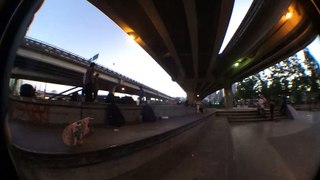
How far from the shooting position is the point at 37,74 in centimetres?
64

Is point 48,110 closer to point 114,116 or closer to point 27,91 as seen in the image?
point 27,91

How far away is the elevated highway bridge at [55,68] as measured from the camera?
0.58m

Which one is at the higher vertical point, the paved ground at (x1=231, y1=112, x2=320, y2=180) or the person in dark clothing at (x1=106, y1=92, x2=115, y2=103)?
the person in dark clothing at (x1=106, y1=92, x2=115, y2=103)

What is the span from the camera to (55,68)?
78 cm

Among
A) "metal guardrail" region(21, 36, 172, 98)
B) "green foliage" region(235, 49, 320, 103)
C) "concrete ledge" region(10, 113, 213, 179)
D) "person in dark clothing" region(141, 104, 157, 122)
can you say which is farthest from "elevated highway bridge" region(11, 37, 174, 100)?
"green foliage" region(235, 49, 320, 103)

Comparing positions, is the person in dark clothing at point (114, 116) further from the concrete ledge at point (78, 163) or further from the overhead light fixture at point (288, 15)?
the overhead light fixture at point (288, 15)

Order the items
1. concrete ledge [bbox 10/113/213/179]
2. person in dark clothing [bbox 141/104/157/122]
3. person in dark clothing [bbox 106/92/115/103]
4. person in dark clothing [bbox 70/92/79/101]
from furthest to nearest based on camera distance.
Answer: person in dark clothing [bbox 141/104/157/122] < person in dark clothing [bbox 106/92/115/103] < person in dark clothing [bbox 70/92/79/101] < concrete ledge [bbox 10/113/213/179]

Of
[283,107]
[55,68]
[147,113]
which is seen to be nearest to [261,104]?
[283,107]

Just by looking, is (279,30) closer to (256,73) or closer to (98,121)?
(256,73)

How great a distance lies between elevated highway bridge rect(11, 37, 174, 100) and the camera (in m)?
0.58

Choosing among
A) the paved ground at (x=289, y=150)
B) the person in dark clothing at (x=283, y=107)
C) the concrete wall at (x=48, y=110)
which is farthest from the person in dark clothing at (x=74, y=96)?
the person in dark clothing at (x=283, y=107)

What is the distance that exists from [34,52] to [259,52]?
1.10m

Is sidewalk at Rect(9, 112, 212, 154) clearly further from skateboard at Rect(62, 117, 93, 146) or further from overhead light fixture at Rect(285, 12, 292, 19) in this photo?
overhead light fixture at Rect(285, 12, 292, 19)

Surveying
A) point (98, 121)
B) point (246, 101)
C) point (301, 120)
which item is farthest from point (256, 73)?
point (98, 121)
